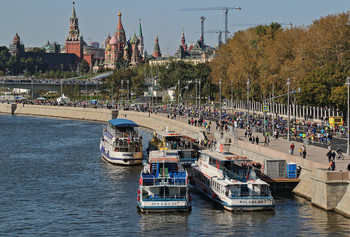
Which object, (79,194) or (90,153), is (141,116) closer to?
(90,153)

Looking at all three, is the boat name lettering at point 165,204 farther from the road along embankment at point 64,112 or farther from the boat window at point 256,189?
the road along embankment at point 64,112

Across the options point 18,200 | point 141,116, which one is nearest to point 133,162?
point 18,200

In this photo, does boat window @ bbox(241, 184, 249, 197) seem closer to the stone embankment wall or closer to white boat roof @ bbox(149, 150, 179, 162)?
white boat roof @ bbox(149, 150, 179, 162)

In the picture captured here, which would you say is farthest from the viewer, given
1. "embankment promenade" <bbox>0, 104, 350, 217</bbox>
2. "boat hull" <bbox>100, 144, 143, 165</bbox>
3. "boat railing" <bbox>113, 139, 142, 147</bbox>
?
"boat railing" <bbox>113, 139, 142, 147</bbox>

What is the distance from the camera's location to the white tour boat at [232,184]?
54.2 metres

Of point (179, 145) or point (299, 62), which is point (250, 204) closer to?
point (179, 145)

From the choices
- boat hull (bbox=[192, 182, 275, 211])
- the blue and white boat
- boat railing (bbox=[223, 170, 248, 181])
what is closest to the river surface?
boat hull (bbox=[192, 182, 275, 211])

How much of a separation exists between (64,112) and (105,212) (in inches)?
5028

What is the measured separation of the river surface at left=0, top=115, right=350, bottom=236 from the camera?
164ft

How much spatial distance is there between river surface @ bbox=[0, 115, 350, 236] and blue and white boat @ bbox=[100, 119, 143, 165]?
4.53 ft

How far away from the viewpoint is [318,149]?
7244 centimetres

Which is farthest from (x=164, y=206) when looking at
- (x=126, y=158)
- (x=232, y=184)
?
(x=126, y=158)

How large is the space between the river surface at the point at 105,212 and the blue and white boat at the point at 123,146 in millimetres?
1381

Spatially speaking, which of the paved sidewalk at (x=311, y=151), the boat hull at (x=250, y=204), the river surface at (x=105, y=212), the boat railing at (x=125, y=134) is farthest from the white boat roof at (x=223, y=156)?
the boat railing at (x=125, y=134)
